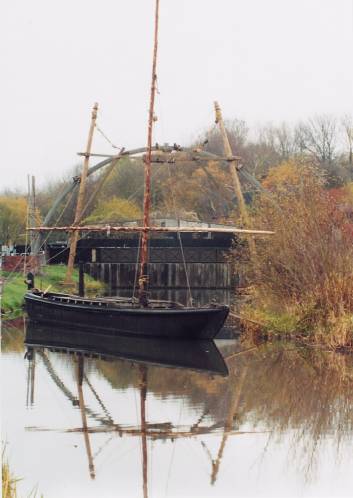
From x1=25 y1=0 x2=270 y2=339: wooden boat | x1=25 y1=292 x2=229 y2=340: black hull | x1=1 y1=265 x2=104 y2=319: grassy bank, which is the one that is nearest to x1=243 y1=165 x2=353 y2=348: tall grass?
x1=25 y1=0 x2=270 y2=339: wooden boat

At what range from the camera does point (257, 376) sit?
22.8m

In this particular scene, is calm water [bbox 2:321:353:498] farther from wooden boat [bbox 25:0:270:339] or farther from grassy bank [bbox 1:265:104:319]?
grassy bank [bbox 1:265:104:319]

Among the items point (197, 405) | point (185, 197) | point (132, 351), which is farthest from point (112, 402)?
point (185, 197)

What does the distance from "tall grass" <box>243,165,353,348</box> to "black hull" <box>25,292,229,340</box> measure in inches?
79.0

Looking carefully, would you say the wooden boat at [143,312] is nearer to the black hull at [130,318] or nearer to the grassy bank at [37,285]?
the black hull at [130,318]

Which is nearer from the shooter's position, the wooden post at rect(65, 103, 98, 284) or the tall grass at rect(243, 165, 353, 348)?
the tall grass at rect(243, 165, 353, 348)

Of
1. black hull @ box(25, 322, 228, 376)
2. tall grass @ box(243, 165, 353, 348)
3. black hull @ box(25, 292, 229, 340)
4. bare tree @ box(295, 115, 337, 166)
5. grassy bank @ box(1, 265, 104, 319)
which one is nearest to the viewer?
black hull @ box(25, 322, 228, 376)

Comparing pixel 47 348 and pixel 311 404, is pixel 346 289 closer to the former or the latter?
pixel 311 404

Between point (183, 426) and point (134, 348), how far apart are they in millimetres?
12847

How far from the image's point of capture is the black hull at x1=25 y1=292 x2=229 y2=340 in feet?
100

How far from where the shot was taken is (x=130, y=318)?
32.4 m

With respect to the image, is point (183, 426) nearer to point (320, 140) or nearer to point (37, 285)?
point (37, 285)

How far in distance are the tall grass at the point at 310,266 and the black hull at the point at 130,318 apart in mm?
2007

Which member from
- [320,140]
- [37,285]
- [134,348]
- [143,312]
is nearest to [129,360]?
[134,348]
